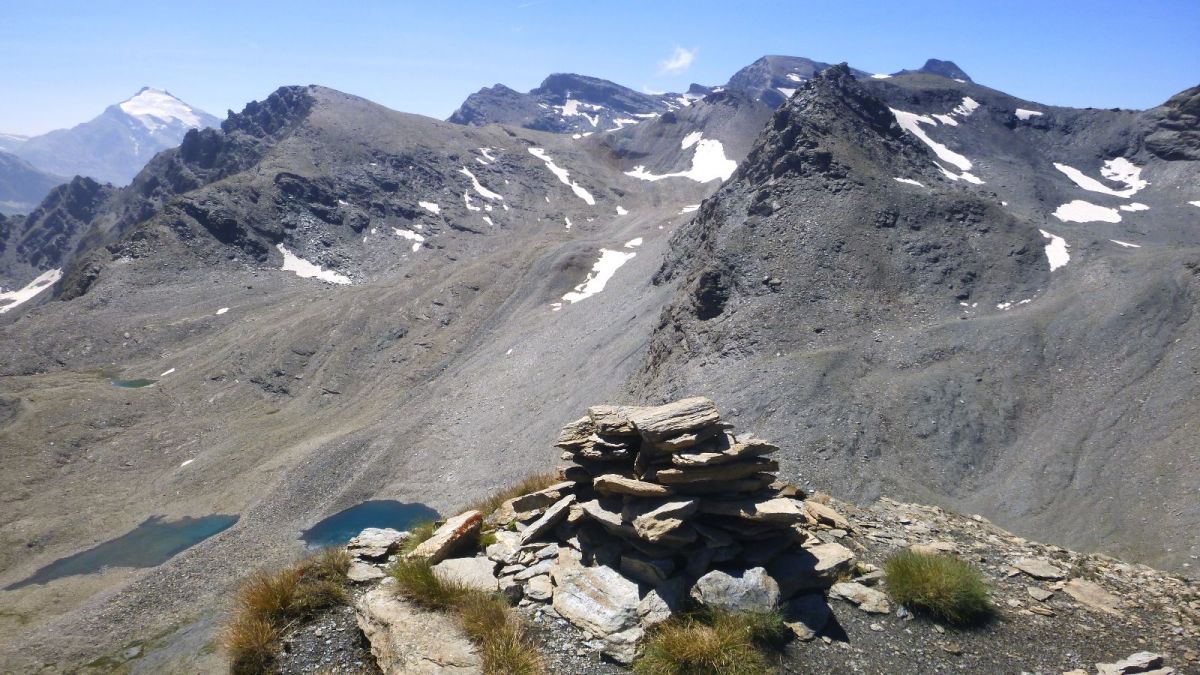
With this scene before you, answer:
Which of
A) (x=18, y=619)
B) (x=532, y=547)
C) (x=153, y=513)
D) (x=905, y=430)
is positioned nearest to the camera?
(x=532, y=547)

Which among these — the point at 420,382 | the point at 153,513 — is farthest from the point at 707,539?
the point at 420,382

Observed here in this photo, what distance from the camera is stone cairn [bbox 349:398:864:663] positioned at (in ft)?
30.6

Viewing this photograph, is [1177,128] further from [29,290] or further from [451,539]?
[29,290]

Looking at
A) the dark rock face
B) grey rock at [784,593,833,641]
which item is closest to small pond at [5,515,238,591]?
grey rock at [784,593,833,641]

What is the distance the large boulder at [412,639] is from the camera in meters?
8.40

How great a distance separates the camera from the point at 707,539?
32.4 ft

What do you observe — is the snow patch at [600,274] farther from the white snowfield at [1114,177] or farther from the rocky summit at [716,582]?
the rocky summit at [716,582]

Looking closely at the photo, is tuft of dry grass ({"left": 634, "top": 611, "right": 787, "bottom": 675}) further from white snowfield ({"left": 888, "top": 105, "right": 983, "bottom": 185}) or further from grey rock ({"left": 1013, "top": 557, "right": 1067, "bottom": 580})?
white snowfield ({"left": 888, "top": 105, "right": 983, "bottom": 185})

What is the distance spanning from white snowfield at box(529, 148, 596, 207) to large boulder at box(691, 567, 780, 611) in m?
104

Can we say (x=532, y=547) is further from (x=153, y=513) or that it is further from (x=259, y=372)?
(x=259, y=372)

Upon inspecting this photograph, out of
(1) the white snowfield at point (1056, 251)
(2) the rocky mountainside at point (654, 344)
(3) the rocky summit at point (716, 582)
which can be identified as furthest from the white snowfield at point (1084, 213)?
(3) the rocky summit at point (716, 582)

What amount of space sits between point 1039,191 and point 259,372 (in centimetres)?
7583

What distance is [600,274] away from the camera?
68.0 m

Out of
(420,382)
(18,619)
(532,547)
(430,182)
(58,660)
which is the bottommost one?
(18,619)
